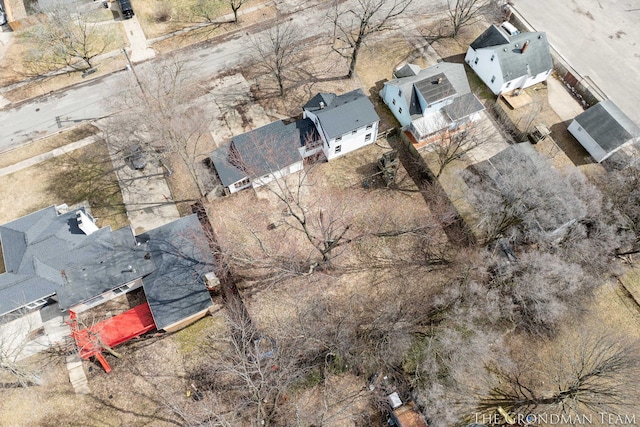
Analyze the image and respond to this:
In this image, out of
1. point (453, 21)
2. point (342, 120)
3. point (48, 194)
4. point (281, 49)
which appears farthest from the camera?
point (453, 21)

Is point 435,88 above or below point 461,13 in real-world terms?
below

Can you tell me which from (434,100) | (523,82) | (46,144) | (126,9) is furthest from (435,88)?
(46,144)

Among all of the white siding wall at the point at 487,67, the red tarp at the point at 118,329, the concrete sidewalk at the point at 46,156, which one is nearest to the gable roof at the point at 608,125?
the white siding wall at the point at 487,67

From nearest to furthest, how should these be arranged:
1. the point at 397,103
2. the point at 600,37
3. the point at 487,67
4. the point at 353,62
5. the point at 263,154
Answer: the point at 263,154, the point at 397,103, the point at 487,67, the point at 353,62, the point at 600,37

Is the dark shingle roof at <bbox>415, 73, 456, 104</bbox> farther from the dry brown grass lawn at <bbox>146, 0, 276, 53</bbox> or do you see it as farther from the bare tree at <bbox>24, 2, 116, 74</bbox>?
the bare tree at <bbox>24, 2, 116, 74</bbox>

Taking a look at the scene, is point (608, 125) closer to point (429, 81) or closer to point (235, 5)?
point (429, 81)

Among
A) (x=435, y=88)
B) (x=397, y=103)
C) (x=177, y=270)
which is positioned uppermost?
(x=397, y=103)

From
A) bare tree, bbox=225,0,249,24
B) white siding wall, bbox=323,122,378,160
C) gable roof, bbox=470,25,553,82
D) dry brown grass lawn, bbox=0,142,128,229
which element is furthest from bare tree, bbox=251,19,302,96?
gable roof, bbox=470,25,553,82

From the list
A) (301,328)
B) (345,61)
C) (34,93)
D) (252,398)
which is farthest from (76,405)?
(345,61)

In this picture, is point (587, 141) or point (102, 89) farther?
point (102, 89)
